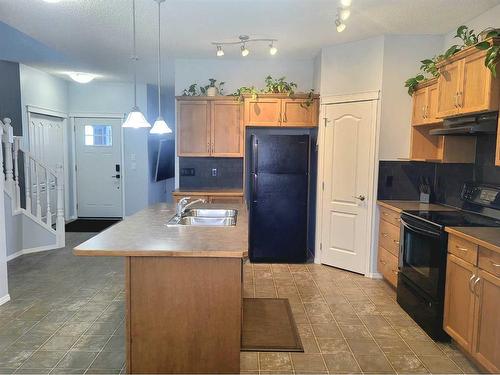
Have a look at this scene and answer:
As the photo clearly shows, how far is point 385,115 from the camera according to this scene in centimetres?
405

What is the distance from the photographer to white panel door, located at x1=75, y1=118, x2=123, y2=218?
7.14 metres

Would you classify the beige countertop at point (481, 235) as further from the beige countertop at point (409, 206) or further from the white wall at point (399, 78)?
the white wall at point (399, 78)

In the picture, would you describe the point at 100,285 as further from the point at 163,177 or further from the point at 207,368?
the point at 163,177

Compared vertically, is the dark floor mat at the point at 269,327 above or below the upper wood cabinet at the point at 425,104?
below

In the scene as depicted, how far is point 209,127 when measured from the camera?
4.92m

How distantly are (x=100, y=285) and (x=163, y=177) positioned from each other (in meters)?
4.48

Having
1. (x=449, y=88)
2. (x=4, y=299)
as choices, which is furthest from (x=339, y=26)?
(x=4, y=299)

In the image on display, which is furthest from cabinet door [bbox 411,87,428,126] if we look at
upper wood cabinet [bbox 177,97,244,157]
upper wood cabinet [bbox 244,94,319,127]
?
upper wood cabinet [bbox 177,97,244,157]

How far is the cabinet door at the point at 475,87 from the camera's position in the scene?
2.60m

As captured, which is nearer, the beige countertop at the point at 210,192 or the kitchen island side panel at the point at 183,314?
the kitchen island side panel at the point at 183,314

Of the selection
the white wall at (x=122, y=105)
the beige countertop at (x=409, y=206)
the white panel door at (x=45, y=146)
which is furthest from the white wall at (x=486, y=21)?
the white panel door at (x=45, y=146)

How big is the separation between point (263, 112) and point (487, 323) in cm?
335

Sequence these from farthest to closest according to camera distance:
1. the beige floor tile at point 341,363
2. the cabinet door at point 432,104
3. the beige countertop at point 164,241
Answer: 1. the cabinet door at point 432,104
2. the beige floor tile at point 341,363
3. the beige countertop at point 164,241

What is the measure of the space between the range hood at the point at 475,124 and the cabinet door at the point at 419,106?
2.09 feet
